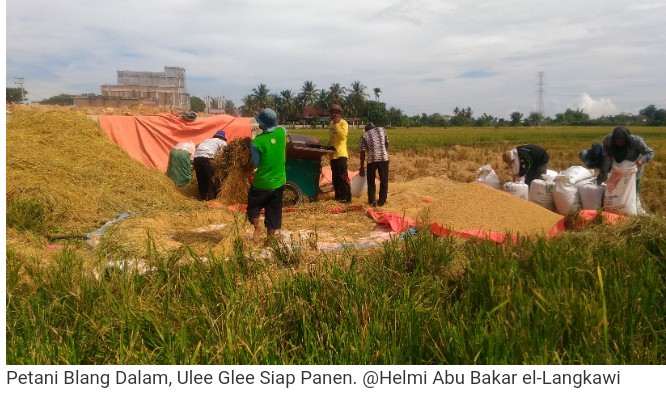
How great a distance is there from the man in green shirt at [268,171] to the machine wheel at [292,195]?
8.15 ft

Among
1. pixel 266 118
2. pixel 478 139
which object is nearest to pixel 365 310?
pixel 266 118

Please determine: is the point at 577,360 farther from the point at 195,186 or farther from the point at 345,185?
the point at 195,186

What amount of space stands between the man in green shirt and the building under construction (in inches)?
625

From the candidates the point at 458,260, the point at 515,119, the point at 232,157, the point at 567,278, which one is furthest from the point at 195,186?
the point at 515,119

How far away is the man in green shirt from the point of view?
16.4 ft

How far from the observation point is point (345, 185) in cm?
800

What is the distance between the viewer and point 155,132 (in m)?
9.98

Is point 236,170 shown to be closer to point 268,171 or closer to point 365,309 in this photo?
point 268,171

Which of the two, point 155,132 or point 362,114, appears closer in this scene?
point 155,132

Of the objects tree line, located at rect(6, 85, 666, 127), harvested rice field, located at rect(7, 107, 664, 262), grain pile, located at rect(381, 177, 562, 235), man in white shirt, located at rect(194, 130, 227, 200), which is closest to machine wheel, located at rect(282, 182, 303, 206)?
harvested rice field, located at rect(7, 107, 664, 262)

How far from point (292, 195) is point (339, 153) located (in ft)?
3.20

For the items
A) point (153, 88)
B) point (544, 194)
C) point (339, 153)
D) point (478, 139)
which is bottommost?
point (544, 194)

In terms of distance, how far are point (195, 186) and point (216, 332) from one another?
6.97m

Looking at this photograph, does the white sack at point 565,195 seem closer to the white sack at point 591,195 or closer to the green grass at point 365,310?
the white sack at point 591,195
